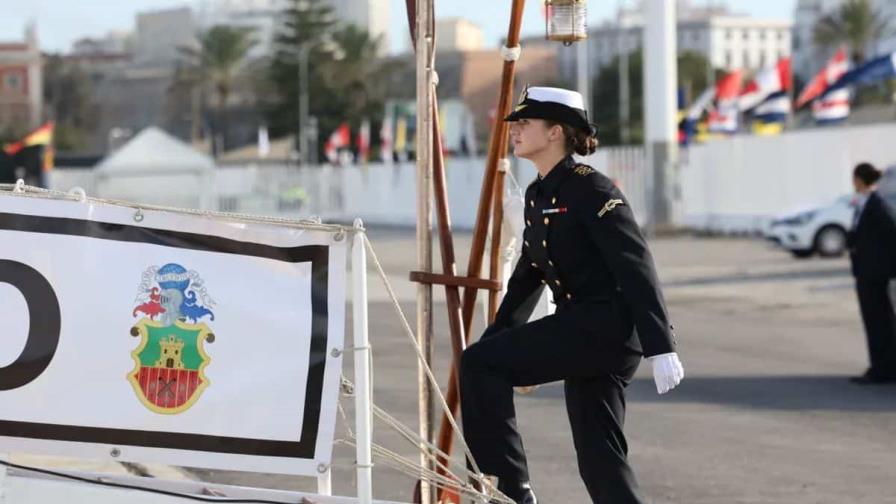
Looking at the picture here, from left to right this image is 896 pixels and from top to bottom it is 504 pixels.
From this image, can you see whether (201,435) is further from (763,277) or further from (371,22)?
(371,22)

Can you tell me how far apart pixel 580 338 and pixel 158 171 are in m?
58.1

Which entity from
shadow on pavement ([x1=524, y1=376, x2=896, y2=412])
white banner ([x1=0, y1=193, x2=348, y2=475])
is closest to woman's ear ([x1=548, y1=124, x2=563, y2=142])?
white banner ([x1=0, y1=193, x2=348, y2=475])

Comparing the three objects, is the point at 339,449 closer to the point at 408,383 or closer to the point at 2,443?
the point at 408,383

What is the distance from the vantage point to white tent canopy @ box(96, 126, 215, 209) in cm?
6192

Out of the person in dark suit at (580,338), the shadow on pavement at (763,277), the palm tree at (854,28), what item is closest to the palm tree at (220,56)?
the palm tree at (854,28)

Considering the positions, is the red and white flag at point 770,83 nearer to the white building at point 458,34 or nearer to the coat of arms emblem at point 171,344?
the coat of arms emblem at point 171,344

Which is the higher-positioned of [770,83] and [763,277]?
[770,83]

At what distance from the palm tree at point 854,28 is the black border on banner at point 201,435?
117265 mm

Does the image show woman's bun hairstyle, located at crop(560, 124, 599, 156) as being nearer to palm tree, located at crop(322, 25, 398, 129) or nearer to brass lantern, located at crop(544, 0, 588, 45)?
brass lantern, located at crop(544, 0, 588, 45)

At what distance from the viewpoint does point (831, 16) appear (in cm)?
12550

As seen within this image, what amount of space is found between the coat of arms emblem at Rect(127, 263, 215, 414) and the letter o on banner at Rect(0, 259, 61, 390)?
27cm

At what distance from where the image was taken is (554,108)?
6094 millimetres

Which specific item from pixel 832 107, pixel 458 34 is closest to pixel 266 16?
pixel 458 34

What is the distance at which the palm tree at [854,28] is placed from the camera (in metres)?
120
